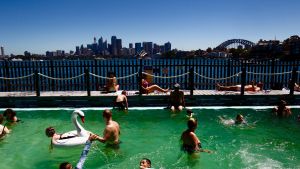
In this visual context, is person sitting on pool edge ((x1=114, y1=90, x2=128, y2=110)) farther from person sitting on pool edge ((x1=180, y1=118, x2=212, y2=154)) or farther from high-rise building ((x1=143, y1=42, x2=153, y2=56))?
high-rise building ((x1=143, y1=42, x2=153, y2=56))

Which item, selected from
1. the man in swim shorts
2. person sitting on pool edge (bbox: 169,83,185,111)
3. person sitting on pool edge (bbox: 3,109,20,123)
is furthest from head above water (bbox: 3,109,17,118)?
person sitting on pool edge (bbox: 169,83,185,111)

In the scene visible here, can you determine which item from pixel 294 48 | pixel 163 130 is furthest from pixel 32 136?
pixel 294 48

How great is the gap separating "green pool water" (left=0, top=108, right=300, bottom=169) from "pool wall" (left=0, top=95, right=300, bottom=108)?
0.98 m

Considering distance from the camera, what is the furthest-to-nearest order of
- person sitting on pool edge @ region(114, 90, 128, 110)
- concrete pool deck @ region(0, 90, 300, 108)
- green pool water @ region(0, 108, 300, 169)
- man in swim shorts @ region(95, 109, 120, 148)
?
concrete pool deck @ region(0, 90, 300, 108) < person sitting on pool edge @ region(114, 90, 128, 110) < man in swim shorts @ region(95, 109, 120, 148) < green pool water @ region(0, 108, 300, 169)

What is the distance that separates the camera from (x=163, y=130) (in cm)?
1150

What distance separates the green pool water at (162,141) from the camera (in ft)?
27.8

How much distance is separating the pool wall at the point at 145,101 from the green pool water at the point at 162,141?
98 cm

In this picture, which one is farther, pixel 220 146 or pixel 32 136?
pixel 32 136

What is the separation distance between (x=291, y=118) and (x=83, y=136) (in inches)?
347

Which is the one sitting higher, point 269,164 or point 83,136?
point 83,136

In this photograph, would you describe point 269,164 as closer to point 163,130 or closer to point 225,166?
point 225,166

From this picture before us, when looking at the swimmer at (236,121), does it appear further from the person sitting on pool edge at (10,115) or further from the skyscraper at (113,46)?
the skyscraper at (113,46)

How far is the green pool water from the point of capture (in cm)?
848

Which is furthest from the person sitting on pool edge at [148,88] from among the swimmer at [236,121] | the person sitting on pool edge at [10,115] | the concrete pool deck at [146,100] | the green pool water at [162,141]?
the person sitting on pool edge at [10,115]
